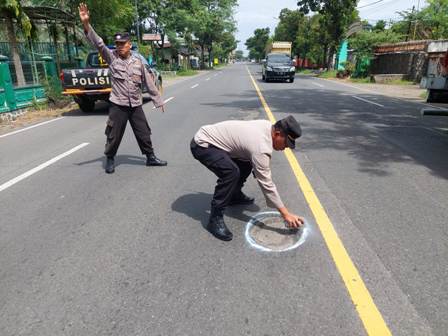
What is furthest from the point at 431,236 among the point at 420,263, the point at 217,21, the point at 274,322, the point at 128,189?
the point at 217,21

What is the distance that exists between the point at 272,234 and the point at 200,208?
3.25ft

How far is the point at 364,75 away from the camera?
31.1m

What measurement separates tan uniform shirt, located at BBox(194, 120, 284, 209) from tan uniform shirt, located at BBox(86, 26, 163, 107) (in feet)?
7.93

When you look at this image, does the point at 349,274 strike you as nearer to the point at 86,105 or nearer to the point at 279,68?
the point at 86,105

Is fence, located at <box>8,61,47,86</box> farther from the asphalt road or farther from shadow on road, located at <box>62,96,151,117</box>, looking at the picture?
the asphalt road

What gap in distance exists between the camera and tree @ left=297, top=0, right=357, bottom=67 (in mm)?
36344

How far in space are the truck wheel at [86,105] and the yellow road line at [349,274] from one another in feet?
31.2

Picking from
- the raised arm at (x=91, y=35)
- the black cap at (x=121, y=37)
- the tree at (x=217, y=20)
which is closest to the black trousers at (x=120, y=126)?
the raised arm at (x=91, y=35)

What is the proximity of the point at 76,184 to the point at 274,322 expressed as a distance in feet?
11.9

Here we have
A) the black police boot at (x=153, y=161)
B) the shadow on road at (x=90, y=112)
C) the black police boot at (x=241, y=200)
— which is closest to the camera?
the black police boot at (x=241, y=200)

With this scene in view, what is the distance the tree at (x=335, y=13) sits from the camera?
1431 inches

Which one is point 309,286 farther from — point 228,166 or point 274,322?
point 228,166

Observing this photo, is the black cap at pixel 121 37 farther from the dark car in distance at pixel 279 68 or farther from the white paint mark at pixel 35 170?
the dark car in distance at pixel 279 68

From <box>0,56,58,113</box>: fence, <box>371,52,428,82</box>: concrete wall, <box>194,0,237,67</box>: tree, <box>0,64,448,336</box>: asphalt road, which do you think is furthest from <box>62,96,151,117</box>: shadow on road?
<box>194,0,237,67</box>: tree
